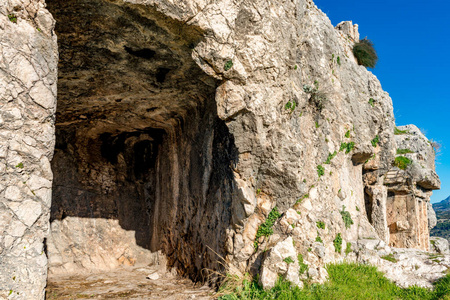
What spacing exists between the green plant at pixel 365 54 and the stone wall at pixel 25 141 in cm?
971

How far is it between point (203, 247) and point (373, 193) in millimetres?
7010

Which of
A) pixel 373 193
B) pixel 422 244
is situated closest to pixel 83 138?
pixel 373 193

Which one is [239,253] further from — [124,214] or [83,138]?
[83,138]

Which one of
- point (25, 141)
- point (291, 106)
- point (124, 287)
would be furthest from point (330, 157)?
point (25, 141)

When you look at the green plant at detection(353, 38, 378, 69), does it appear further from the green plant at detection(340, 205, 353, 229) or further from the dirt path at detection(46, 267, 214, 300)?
the dirt path at detection(46, 267, 214, 300)

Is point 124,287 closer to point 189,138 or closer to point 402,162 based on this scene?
point 189,138

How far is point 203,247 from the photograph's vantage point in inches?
306

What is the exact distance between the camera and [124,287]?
7.84 meters

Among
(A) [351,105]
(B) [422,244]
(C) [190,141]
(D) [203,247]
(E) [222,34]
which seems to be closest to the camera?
(E) [222,34]

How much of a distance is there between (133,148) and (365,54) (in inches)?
321

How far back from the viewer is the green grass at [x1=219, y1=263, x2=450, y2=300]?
5742mm

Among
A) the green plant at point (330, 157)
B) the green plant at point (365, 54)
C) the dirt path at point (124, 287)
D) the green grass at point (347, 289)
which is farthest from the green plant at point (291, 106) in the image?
the green plant at point (365, 54)

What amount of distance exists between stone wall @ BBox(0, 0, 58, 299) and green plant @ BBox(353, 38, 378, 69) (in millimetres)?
9710

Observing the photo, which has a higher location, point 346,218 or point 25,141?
point 25,141
